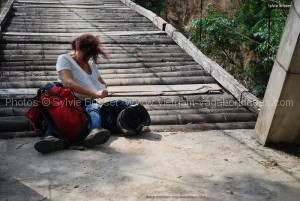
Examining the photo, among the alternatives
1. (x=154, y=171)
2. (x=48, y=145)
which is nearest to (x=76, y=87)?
(x=48, y=145)

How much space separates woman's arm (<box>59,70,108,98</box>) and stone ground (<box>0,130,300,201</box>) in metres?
0.43

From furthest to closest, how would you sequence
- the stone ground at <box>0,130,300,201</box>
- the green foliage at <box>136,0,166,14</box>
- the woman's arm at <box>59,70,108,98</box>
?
1. the green foliage at <box>136,0,166,14</box>
2. the woman's arm at <box>59,70,108,98</box>
3. the stone ground at <box>0,130,300,201</box>

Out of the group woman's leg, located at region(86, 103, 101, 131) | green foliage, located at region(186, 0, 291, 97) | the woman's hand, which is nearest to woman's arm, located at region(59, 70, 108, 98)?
the woman's hand

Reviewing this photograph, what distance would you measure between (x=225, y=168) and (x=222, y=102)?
1631 millimetres

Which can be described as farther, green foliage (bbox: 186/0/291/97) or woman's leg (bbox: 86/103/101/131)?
green foliage (bbox: 186/0/291/97)

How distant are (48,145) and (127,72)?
8.46 feet

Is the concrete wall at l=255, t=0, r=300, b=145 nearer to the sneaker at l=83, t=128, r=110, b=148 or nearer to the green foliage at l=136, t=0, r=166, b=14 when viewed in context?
the sneaker at l=83, t=128, r=110, b=148

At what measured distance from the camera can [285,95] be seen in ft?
11.3

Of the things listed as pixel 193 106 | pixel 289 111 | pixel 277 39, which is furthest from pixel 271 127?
pixel 277 39

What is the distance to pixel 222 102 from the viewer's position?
15.6 ft

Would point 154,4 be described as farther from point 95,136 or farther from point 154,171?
point 154,171

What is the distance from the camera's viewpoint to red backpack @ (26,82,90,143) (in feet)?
11.5

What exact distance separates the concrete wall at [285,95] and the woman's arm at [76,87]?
1463mm

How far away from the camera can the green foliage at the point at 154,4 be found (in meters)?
16.4
